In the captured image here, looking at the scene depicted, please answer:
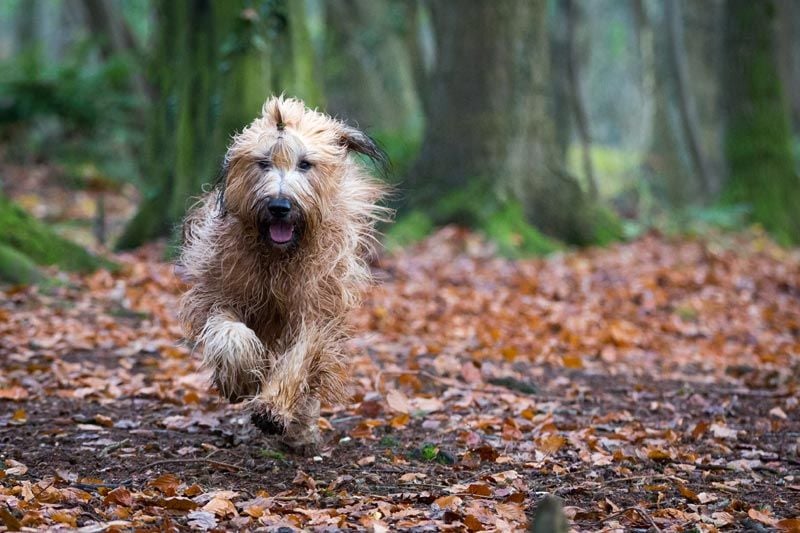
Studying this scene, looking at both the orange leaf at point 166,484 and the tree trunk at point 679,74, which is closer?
the orange leaf at point 166,484

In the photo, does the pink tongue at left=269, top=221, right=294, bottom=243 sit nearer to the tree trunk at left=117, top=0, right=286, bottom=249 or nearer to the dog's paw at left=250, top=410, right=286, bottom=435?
the dog's paw at left=250, top=410, right=286, bottom=435

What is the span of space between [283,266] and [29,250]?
4772mm

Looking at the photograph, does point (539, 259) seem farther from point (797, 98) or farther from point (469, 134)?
point (797, 98)

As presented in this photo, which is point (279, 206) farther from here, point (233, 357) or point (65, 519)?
point (65, 519)

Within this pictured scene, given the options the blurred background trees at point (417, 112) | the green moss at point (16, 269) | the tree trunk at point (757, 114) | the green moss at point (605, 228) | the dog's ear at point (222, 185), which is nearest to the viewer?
the dog's ear at point (222, 185)

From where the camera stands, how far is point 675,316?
9539mm

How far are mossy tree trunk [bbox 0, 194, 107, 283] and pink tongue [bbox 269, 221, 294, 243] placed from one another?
4350 mm

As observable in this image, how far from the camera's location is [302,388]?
495 cm

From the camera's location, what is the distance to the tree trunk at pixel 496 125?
12.2 metres

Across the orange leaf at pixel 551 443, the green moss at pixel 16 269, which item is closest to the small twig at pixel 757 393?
the orange leaf at pixel 551 443

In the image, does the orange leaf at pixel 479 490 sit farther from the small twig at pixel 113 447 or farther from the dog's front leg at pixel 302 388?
the small twig at pixel 113 447

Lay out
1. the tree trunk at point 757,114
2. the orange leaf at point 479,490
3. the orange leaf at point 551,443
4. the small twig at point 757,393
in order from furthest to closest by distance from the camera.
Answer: the tree trunk at point 757,114
the small twig at point 757,393
the orange leaf at point 551,443
the orange leaf at point 479,490

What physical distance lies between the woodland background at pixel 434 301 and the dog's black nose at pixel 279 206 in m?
0.97

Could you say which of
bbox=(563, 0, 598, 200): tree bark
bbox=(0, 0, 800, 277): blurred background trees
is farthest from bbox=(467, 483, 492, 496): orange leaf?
bbox=(563, 0, 598, 200): tree bark
